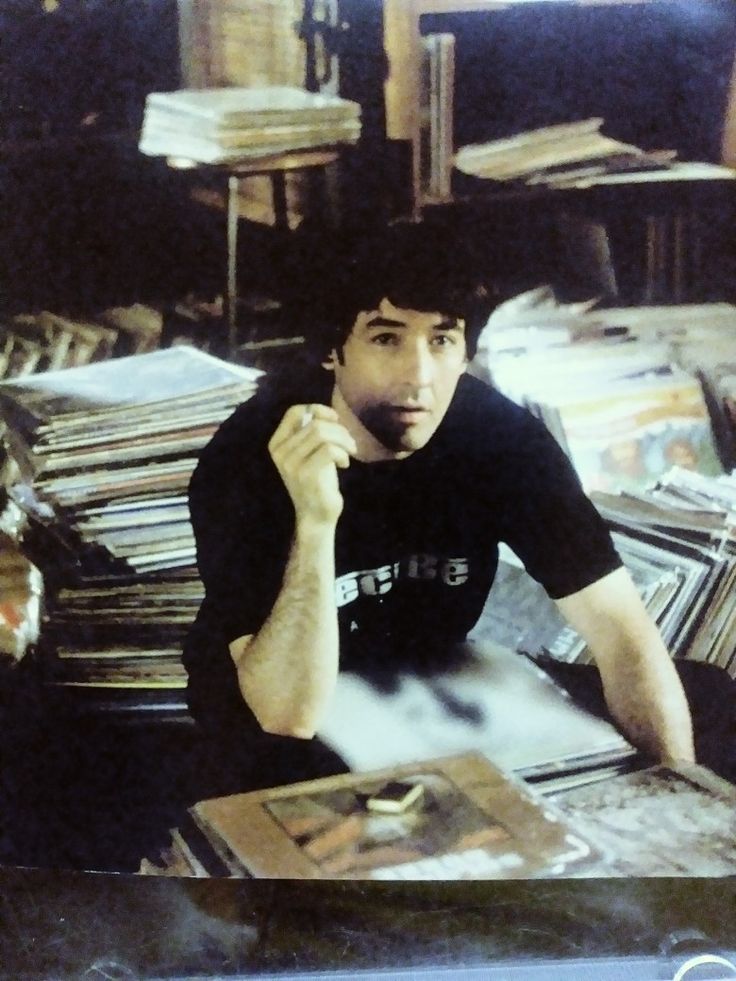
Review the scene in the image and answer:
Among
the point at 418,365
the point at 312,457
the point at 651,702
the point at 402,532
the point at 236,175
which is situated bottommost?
the point at 651,702

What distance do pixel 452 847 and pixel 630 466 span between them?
22.5 inches

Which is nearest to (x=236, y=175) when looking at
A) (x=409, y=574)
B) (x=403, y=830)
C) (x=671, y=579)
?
(x=409, y=574)

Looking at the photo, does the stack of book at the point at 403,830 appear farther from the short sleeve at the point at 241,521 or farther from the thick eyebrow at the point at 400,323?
the thick eyebrow at the point at 400,323

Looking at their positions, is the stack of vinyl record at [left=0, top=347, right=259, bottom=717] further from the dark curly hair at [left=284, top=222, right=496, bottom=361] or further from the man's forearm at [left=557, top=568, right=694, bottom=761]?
the man's forearm at [left=557, top=568, right=694, bottom=761]

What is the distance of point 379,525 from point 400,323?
266 millimetres

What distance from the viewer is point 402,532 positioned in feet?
4.17

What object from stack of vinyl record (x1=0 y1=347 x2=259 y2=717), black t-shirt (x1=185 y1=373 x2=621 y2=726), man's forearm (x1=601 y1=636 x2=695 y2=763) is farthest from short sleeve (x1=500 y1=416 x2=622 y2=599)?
stack of vinyl record (x1=0 y1=347 x2=259 y2=717)

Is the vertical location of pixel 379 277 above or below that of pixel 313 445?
above

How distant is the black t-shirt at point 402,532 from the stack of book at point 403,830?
148mm

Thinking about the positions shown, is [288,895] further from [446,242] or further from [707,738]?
[446,242]

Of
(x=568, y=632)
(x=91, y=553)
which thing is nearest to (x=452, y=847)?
(x=568, y=632)

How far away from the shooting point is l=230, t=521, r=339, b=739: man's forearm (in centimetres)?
124

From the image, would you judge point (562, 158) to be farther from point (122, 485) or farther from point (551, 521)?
point (122, 485)

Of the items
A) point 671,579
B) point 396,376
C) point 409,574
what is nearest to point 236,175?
point 396,376
